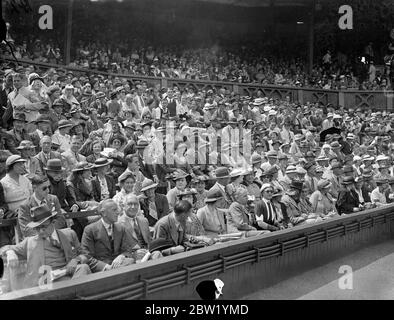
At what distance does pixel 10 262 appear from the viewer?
16.2 feet

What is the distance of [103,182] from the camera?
792 cm

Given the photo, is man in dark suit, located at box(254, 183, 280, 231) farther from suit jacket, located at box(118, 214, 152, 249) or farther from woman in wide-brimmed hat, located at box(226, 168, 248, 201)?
suit jacket, located at box(118, 214, 152, 249)

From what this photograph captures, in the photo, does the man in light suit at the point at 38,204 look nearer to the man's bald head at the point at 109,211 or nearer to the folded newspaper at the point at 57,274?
the man's bald head at the point at 109,211

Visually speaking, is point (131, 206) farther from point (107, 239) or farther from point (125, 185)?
point (125, 185)

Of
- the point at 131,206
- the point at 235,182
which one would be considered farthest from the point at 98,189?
the point at 235,182

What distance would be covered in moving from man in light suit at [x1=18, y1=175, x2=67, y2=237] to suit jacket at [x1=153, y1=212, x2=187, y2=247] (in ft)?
3.43

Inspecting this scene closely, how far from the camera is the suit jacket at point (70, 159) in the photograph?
8.17 m

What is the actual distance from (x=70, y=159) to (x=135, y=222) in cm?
228

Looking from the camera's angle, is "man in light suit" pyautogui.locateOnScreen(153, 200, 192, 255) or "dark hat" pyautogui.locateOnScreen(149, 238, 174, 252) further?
"man in light suit" pyautogui.locateOnScreen(153, 200, 192, 255)

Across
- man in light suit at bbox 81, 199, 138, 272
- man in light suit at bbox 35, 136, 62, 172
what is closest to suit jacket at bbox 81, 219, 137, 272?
→ man in light suit at bbox 81, 199, 138, 272

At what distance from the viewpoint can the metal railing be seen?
14.1ft

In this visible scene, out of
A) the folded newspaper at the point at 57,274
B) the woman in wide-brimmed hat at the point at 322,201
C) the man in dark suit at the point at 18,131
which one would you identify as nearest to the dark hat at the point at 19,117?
the man in dark suit at the point at 18,131

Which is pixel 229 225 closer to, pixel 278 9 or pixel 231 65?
pixel 231 65
